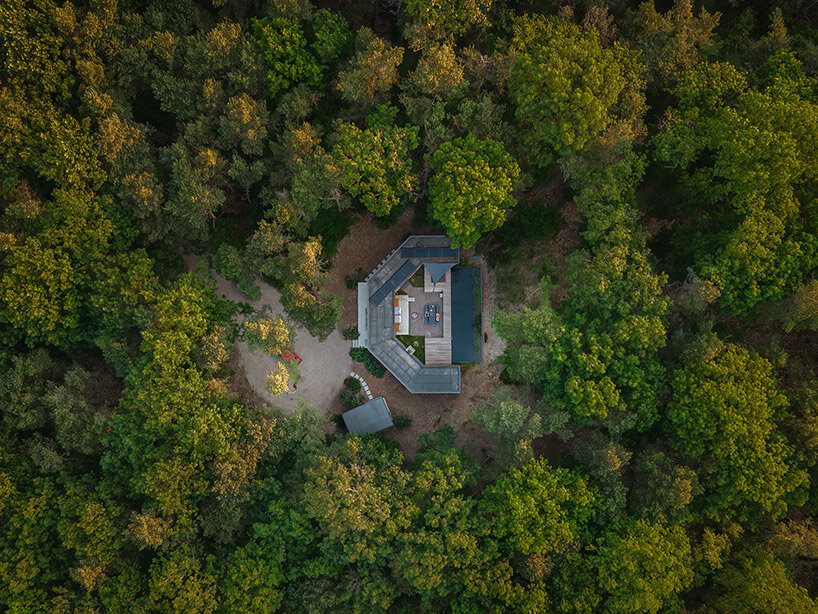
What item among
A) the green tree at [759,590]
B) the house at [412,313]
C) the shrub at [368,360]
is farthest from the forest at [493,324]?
the shrub at [368,360]

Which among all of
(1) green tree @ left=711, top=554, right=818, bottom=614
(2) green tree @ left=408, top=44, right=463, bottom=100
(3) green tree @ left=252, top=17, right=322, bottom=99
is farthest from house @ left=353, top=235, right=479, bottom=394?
(1) green tree @ left=711, top=554, right=818, bottom=614

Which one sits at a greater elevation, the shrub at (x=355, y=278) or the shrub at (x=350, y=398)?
the shrub at (x=355, y=278)

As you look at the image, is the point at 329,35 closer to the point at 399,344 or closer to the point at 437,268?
the point at 437,268

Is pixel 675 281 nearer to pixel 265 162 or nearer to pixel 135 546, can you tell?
pixel 265 162

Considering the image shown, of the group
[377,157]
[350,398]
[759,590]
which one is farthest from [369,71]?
[759,590]

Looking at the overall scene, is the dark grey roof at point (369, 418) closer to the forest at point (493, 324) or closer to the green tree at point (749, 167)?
the forest at point (493, 324)
